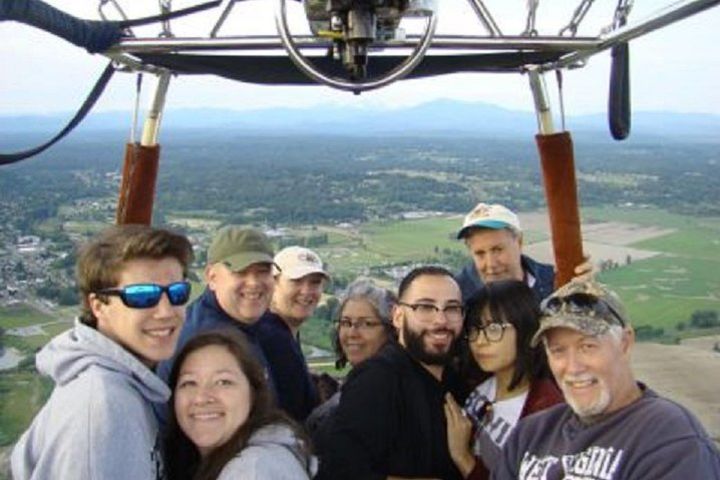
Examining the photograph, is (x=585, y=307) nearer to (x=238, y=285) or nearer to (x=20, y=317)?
(x=238, y=285)

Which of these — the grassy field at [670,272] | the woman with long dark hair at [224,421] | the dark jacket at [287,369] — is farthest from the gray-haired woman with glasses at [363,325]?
the grassy field at [670,272]

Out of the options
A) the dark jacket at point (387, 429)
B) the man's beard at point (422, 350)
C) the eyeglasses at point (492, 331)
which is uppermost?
the eyeglasses at point (492, 331)

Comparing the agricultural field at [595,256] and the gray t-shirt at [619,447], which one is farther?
the agricultural field at [595,256]

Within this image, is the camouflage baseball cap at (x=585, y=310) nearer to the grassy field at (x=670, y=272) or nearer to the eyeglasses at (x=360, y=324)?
the eyeglasses at (x=360, y=324)

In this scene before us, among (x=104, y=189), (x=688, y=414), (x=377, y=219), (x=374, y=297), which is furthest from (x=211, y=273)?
(x=377, y=219)

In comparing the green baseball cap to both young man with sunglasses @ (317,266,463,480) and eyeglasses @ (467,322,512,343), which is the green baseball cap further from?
eyeglasses @ (467,322,512,343)

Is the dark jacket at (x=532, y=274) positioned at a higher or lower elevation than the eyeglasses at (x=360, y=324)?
higher

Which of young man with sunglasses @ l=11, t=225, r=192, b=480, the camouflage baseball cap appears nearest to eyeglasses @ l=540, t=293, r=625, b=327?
the camouflage baseball cap
